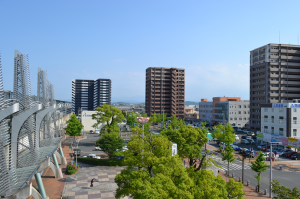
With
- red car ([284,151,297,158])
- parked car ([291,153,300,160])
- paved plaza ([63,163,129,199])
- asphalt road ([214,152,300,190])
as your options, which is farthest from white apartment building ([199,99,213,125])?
paved plaza ([63,163,129,199])

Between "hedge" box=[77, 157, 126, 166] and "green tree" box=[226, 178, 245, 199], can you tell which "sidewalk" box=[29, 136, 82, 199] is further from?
"green tree" box=[226, 178, 245, 199]

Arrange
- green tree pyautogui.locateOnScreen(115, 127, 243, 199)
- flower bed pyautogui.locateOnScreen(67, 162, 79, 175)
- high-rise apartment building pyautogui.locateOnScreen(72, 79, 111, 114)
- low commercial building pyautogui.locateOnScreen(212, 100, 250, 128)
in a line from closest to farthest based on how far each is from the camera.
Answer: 1. green tree pyautogui.locateOnScreen(115, 127, 243, 199)
2. flower bed pyautogui.locateOnScreen(67, 162, 79, 175)
3. low commercial building pyautogui.locateOnScreen(212, 100, 250, 128)
4. high-rise apartment building pyautogui.locateOnScreen(72, 79, 111, 114)

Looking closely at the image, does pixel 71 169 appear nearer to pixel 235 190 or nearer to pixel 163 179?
pixel 163 179

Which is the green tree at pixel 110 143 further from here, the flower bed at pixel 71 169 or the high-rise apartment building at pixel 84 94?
the high-rise apartment building at pixel 84 94

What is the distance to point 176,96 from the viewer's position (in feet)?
356

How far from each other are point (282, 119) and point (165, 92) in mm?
62688

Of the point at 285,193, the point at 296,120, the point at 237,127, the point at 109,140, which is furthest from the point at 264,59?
the point at 285,193

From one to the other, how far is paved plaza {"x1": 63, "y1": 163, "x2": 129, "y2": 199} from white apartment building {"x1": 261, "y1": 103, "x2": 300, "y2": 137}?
41443 millimetres

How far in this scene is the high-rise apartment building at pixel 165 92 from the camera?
10706 centimetres

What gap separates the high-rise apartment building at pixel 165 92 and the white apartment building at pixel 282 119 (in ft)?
179

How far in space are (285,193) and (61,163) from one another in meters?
34.0

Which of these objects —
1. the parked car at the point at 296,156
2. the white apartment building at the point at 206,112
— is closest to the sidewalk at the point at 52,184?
the parked car at the point at 296,156

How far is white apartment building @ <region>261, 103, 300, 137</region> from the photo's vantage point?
4953 cm

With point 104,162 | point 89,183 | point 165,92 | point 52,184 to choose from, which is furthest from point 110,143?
point 165,92
